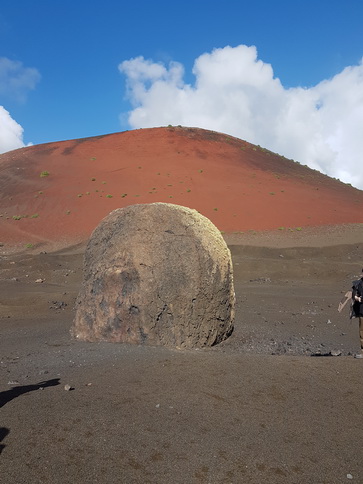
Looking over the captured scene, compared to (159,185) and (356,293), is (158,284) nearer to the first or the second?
(356,293)

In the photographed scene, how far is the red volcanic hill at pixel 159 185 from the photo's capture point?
26.1m

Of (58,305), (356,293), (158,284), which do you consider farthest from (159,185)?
(356,293)

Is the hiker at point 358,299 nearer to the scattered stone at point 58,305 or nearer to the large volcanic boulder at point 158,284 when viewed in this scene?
the large volcanic boulder at point 158,284

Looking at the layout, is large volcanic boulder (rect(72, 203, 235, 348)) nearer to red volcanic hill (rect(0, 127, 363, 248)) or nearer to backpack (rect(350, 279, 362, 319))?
backpack (rect(350, 279, 362, 319))

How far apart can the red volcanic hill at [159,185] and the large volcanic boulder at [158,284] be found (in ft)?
58.0

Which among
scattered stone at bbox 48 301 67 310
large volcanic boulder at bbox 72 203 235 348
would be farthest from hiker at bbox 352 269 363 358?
scattered stone at bbox 48 301 67 310

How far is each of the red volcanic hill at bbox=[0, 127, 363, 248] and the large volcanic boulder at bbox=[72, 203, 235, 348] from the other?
1769cm

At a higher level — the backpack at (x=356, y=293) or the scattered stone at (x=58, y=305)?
the backpack at (x=356, y=293)

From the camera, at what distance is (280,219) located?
26.1 m

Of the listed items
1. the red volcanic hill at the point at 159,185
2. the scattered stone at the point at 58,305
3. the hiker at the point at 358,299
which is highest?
the red volcanic hill at the point at 159,185

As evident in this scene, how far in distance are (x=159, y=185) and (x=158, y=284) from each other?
26.0 m

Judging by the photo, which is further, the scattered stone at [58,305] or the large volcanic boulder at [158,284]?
the scattered stone at [58,305]

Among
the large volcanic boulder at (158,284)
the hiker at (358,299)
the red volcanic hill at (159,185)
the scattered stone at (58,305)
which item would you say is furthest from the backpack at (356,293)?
the red volcanic hill at (159,185)

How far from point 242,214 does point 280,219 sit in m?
2.62
